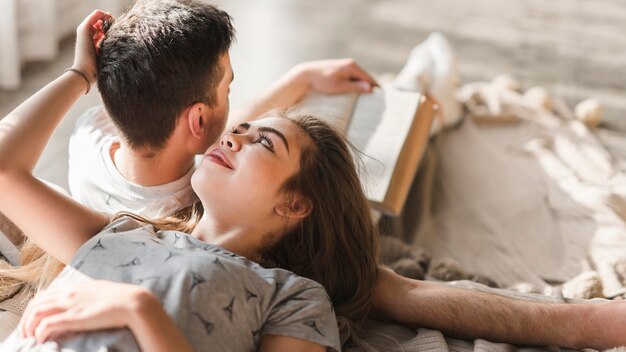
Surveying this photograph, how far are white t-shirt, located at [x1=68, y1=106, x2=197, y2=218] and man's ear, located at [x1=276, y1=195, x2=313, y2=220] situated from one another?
0.24 metres

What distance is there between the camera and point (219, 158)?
1388 millimetres

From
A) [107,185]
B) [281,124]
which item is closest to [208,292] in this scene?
[281,124]

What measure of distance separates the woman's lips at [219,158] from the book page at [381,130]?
50cm

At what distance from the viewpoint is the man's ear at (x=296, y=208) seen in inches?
55.4

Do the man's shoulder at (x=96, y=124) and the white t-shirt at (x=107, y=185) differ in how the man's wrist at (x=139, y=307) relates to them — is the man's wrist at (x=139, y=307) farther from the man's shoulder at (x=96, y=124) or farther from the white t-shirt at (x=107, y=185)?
the man's shoulder at (x=96, y=124)

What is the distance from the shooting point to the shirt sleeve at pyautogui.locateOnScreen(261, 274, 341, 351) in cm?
123

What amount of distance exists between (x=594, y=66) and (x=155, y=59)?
218 cm

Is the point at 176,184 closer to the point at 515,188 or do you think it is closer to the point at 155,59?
the point at 155,59

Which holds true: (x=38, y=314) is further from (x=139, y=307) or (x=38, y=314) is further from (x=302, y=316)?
(x=302, y=316)

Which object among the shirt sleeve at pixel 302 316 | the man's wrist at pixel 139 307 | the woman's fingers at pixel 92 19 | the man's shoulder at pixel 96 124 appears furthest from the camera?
the man's shoulder at pixel 96 124

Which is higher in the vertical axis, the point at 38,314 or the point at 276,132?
the point at 276,132

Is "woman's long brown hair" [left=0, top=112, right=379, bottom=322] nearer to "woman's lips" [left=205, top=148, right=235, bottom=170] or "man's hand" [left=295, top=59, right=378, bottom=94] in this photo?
"woman's lips" [left=205, top=148, right=235, bottom=170]

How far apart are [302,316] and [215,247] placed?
0.20m

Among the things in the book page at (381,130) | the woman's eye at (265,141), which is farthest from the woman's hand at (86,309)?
the book page at (381,130)
